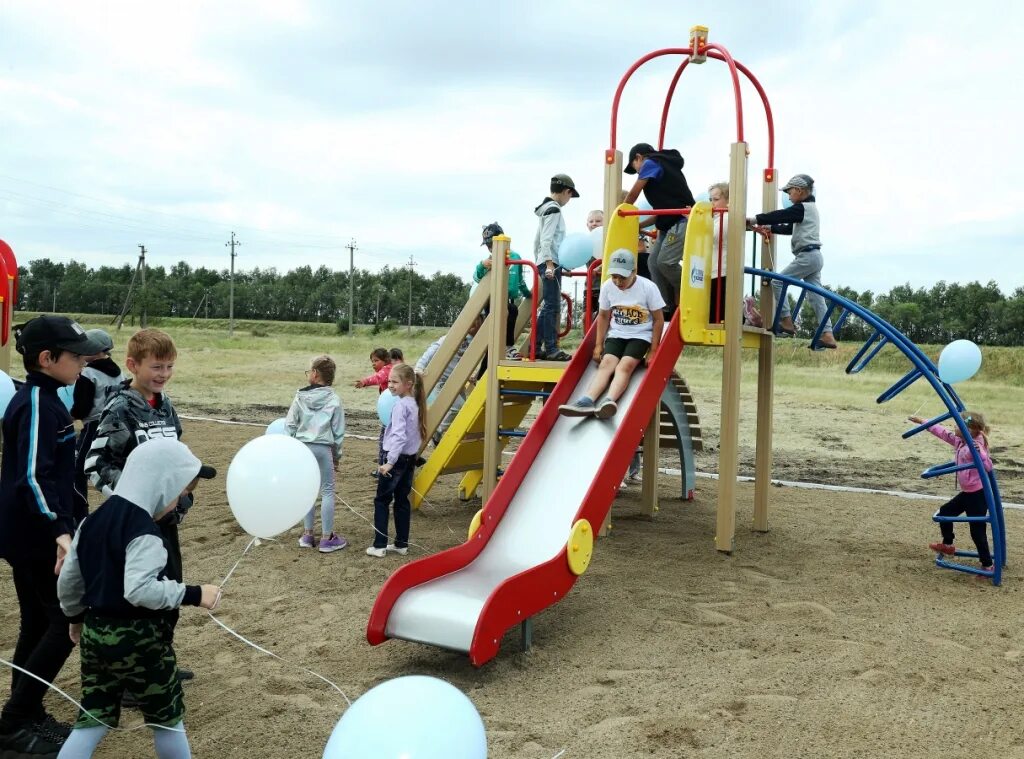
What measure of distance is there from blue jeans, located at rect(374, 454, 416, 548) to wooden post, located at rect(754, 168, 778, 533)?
3472 mm

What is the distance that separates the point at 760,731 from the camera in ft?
13.4

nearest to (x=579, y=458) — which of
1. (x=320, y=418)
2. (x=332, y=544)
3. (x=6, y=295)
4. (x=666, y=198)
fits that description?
(x=320, y=418)

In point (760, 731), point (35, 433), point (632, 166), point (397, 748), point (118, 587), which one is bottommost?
point (760, 731)

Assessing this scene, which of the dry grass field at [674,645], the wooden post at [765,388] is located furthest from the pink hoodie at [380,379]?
the wooden post at [765,388]

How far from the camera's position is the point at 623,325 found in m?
7.18

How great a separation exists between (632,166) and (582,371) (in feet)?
7.46

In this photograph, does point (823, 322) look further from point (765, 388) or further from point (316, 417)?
point (316, 417)

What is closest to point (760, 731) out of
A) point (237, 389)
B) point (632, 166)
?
point (632, 166)

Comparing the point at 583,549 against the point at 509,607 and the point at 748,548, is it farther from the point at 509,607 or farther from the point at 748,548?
the point at 748,548

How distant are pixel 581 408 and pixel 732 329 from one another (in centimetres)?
167

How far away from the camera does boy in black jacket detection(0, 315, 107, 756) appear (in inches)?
139

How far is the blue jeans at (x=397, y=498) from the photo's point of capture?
7113mm

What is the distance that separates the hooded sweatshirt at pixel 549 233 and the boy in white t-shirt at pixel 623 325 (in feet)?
5.26

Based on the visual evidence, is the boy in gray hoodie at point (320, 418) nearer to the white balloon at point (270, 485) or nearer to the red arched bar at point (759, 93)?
the white balloon at point (270, 485)
